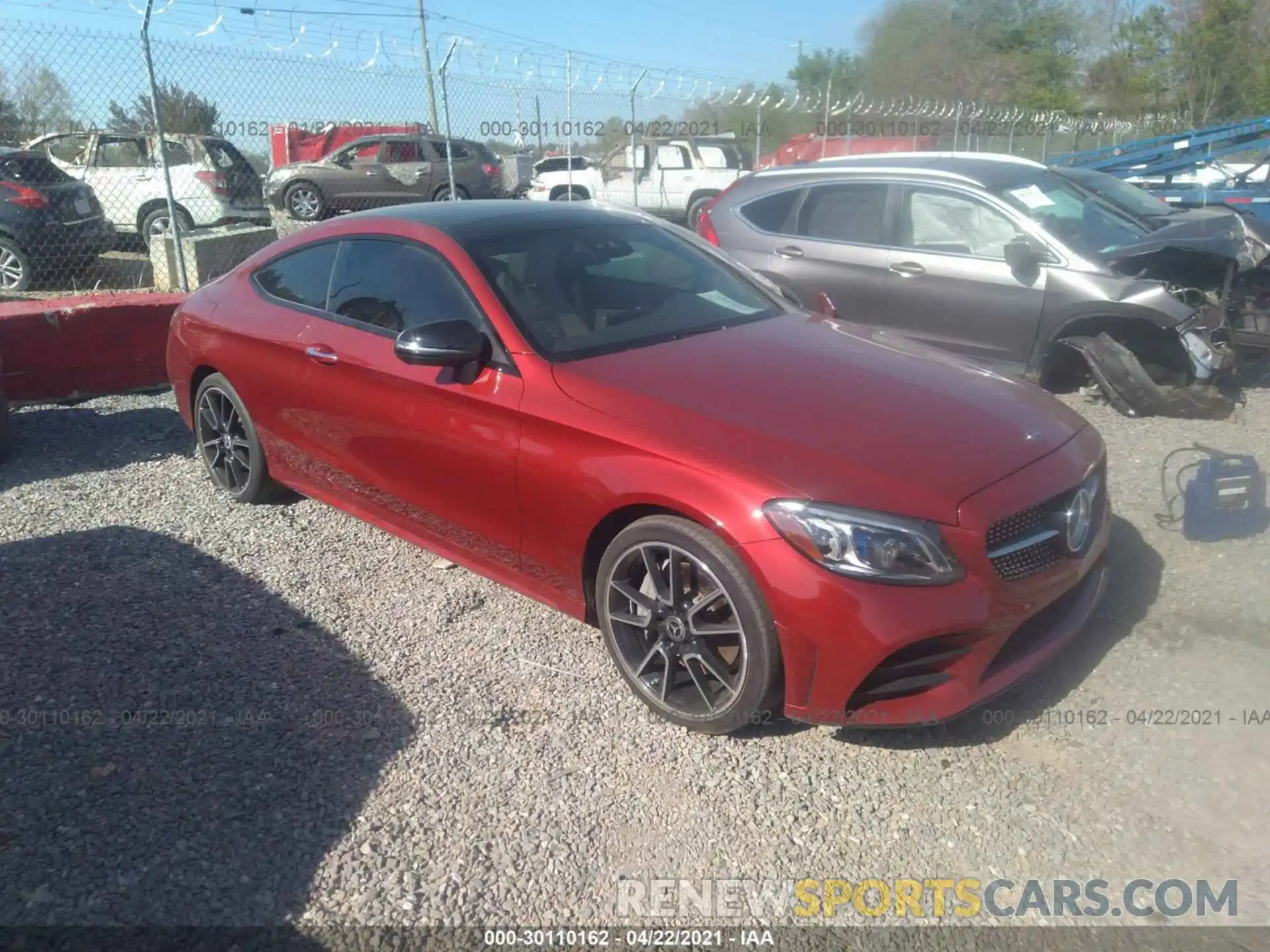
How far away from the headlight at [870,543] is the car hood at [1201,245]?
4.10 meters

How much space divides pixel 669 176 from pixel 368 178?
18.3 feet

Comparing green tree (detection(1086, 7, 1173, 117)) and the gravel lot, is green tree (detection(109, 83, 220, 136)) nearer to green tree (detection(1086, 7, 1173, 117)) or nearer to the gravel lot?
the gravel lot

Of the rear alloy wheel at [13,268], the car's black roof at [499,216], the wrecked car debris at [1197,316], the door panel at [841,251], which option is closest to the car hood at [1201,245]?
the wrecked car debris at [1197,316]

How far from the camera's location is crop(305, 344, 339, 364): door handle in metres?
4.27

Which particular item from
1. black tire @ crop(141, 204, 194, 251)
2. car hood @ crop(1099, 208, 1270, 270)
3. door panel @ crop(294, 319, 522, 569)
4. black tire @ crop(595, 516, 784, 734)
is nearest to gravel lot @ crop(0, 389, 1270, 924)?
black tire @ crop(595, 516, 784, 734)

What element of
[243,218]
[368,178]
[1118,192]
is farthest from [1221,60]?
[243,218]

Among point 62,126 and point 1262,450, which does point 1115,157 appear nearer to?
point 1262,450

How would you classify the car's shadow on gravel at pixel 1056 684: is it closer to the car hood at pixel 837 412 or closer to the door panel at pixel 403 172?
the car hood at pixel 837 412

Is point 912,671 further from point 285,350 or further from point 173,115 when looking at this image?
point 173,115

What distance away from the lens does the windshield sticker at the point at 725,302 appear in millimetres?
4246

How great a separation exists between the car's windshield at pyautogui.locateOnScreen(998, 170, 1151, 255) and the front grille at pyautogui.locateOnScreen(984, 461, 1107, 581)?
373cm

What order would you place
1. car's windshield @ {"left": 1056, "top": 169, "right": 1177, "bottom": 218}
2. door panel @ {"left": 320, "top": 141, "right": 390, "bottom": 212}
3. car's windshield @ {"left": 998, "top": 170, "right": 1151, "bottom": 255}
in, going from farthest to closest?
door panel @ {"left": 320, "top": 141, "right": 390, "bottom": 212}, car's windshield @ {"left": 1056, "top": 169, "right": 1177, "bottom": 218}, car's windshield @ {"left": 998, "top": 170, "right": 1151, "bottom": 255}

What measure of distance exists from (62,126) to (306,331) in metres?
12.0

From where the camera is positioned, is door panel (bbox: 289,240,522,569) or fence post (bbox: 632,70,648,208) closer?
door panel (bbox: 289,240,522,569)
